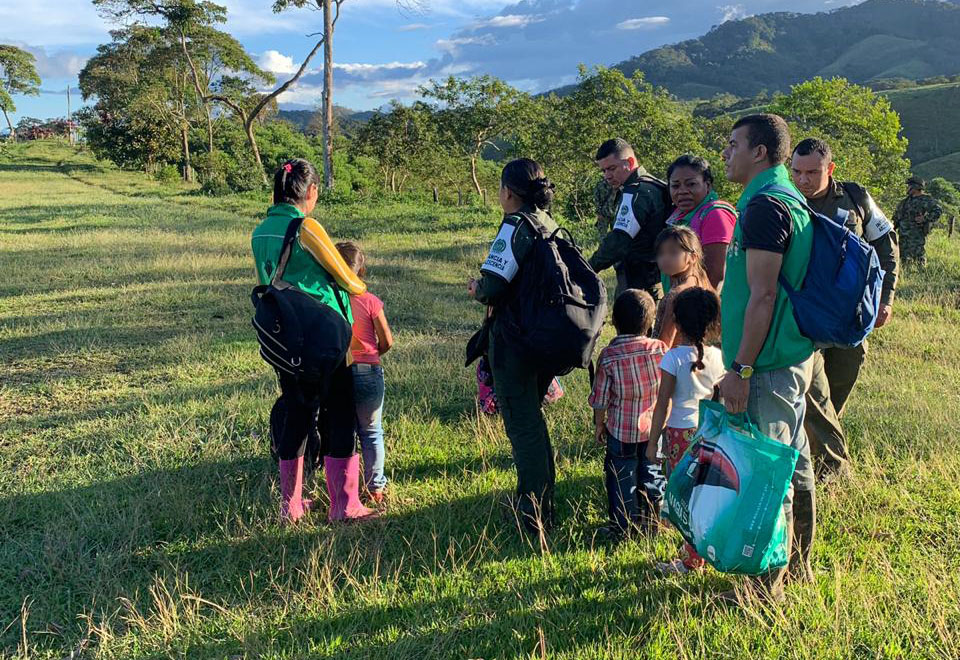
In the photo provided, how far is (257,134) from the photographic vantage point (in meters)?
45.1

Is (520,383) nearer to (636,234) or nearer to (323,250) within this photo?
(323,250)

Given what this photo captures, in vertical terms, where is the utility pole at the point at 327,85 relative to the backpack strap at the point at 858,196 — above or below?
above

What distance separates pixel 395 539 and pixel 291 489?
648mm

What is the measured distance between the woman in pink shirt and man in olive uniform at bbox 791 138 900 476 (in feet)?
1.57

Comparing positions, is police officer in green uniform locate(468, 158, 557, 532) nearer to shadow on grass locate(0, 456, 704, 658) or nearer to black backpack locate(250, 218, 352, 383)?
shadow on grass locate(0, 456, 704, 658)

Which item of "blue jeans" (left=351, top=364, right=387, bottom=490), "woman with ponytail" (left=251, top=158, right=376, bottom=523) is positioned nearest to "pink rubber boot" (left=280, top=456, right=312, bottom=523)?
"woman with ponytail" (left=251, top=158, right=376, bottom=523)

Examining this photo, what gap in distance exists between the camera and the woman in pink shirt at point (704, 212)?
12.9 feet

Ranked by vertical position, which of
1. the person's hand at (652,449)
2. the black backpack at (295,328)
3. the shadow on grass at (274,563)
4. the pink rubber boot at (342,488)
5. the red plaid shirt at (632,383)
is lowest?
the shadow on grass at (274,563)

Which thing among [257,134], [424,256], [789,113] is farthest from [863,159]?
[257,134]

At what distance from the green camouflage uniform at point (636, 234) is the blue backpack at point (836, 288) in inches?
79.0

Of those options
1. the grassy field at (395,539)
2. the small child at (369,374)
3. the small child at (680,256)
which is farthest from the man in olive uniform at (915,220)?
the small child at (369,374)

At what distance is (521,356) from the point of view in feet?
10.2

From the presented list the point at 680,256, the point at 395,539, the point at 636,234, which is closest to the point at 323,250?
the point at 395,539

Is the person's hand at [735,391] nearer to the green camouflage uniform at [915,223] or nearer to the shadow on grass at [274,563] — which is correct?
the shadow on grass at [274,563]
